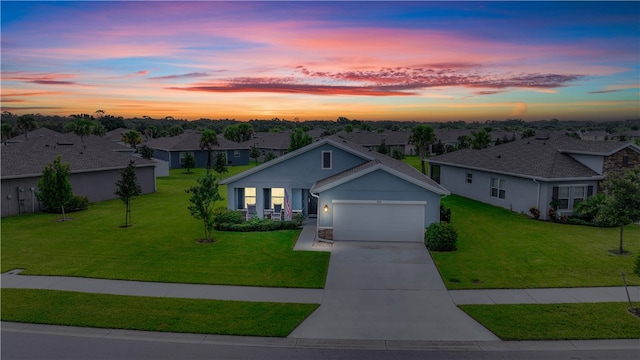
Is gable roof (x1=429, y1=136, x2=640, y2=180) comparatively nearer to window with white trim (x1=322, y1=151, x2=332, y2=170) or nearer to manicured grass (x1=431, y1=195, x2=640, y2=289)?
manicured grass (x1=431, y1=195, x2=640, y2=289)

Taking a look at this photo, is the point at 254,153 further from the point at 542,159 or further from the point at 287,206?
the point at 542,159

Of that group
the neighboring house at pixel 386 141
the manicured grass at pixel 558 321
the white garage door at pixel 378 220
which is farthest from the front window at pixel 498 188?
the neighboring house at pixel 386 141

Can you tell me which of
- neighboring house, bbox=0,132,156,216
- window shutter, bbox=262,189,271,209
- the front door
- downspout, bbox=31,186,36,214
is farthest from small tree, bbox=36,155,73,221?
the front door

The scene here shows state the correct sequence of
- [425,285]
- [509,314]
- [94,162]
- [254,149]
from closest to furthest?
1. [509,314]
2. [425,285]
3. [94,162]
4. [254,149]

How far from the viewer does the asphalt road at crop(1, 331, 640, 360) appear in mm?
9891

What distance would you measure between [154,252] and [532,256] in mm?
16937

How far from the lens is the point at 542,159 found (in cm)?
2891

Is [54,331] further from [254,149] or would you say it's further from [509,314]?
Result: [254,149]

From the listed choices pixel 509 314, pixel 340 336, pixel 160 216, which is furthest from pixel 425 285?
pixel 160 216

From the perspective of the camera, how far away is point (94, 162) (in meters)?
34.2

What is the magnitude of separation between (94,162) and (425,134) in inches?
1666

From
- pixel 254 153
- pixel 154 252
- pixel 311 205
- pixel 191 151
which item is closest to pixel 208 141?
pixel 191 151

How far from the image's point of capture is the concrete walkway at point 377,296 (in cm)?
1120

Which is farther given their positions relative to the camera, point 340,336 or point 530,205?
point 530,205
